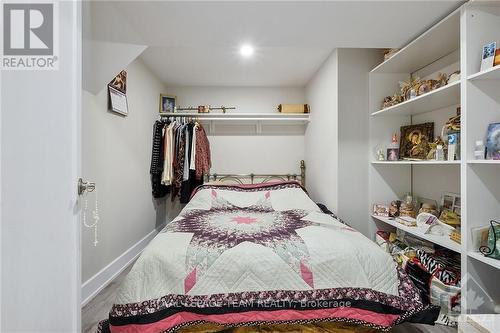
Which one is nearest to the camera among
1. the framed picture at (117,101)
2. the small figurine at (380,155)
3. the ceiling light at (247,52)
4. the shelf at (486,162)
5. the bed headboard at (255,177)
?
the shelf at (486,162)

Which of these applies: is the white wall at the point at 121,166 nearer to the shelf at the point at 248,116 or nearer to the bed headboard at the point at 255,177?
the shelf at the point at 248,116

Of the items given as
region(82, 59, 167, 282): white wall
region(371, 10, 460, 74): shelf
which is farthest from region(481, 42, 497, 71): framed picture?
region(82, 59, 167, 282): white wall

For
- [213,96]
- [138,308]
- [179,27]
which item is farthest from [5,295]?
[213,96]

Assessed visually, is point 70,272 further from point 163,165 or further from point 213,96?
point 213,96

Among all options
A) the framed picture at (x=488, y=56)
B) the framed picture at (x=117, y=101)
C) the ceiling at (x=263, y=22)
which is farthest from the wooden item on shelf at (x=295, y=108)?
the framed picture at (x=488, y=56)

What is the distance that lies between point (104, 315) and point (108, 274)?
55 centimetres

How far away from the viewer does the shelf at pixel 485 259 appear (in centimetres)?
124

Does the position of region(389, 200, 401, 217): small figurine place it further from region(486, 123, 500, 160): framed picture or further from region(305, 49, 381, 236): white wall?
region(486, 123, 500, 160): framed picture

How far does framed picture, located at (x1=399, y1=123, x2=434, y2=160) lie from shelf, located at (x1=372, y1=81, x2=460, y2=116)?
0.15 metres

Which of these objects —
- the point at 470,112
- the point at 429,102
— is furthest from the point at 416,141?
the point at 470,112

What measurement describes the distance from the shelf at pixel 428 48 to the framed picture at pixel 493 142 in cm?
71

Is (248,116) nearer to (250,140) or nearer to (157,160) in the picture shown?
(250,140)

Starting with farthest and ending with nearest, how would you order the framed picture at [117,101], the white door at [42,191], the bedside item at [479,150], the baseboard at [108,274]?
the framed picture at [117,101] → the baseboard at [108,274] → the bedside item at [479,150] → the white door at [42,191]

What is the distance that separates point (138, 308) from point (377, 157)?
94.1 inches
